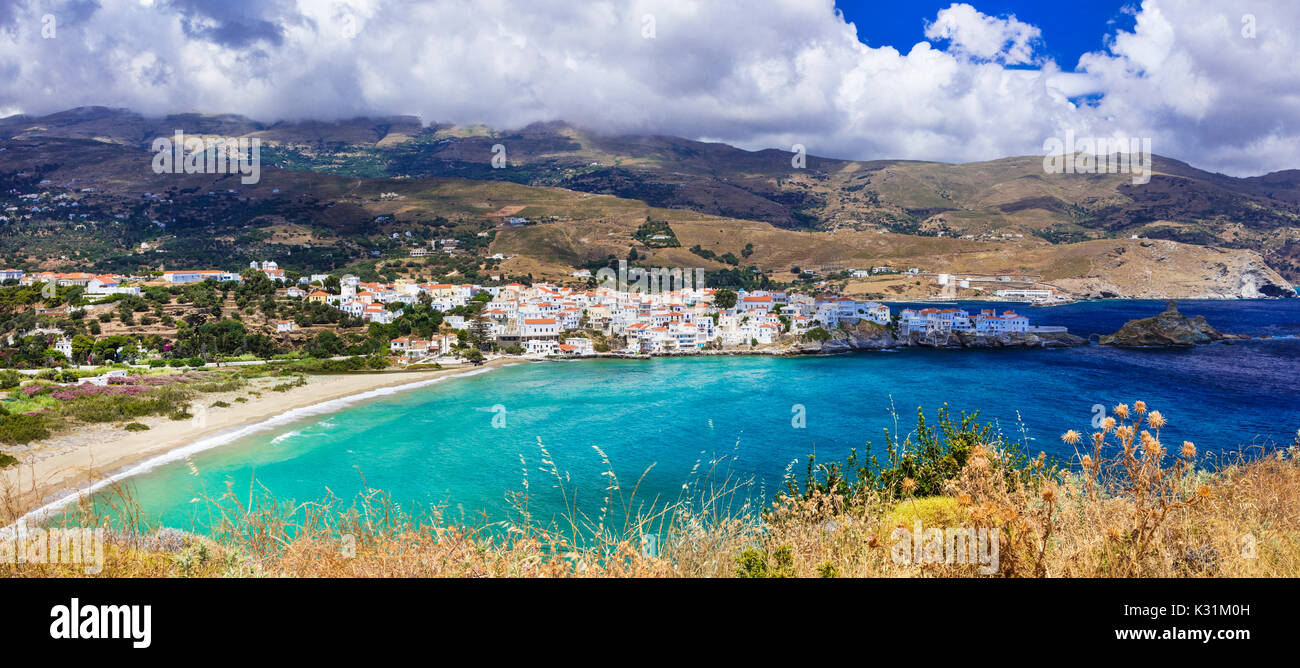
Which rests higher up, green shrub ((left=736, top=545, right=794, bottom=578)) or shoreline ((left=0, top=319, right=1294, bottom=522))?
green shrub ((left=736, top=545, right=794, bottom=578))

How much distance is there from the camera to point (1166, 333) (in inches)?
1724

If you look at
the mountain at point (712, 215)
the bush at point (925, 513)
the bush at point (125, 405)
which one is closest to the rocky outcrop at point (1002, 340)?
the mountain at point (712, 215)

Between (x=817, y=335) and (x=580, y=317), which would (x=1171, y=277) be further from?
(x=580, y=317)

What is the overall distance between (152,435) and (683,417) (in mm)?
19247

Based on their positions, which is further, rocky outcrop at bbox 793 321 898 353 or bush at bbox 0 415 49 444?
rocky outcrop at bbox 793 321 898 353

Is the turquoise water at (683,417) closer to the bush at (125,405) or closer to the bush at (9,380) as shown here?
the bush at (125,405)

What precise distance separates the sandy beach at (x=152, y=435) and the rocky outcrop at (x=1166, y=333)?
50.9 m

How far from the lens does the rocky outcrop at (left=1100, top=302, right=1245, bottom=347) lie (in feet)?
143

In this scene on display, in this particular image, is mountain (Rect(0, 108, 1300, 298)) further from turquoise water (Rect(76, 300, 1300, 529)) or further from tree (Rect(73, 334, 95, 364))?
tree (Rect(73, 334, 95, 364))

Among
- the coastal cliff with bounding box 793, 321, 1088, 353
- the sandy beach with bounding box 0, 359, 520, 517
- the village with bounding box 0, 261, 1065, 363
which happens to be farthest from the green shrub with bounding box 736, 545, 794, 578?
the coastal cliff with bounding box 793, 321, 1088, 353

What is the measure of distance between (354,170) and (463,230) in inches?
3910

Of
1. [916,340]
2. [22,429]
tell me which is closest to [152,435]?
[22,429]

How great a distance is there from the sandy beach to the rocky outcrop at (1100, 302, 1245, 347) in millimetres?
50939
